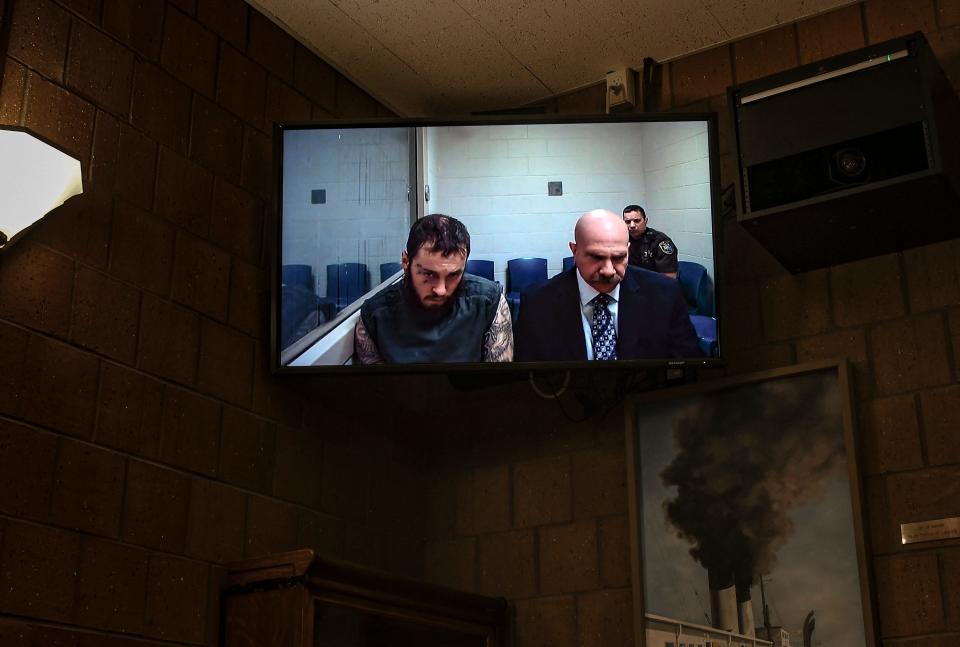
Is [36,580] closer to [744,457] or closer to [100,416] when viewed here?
[100,416]

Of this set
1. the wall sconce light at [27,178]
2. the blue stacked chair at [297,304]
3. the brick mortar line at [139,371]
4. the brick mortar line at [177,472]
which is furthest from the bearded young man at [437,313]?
the wall sconce light at [27,178]

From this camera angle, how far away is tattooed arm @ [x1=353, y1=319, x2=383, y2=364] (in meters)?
3.04

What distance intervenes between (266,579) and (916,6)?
7.65 feet

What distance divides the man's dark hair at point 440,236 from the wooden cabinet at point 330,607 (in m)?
0.86

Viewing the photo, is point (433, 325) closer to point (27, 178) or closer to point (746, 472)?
point (746, 472)

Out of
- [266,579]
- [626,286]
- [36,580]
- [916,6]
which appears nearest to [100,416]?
[36,580]

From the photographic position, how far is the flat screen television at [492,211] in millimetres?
3008

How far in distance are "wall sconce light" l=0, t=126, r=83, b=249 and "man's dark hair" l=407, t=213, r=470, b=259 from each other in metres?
0.94

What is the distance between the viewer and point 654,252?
9.90ft

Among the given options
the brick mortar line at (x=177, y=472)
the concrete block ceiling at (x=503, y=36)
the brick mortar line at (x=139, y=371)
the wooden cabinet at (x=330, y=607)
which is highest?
the concrete block ceiling at (x=503, y=36)

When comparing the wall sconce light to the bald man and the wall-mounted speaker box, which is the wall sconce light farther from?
the wall-mounted speaker box

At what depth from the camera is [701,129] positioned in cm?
308

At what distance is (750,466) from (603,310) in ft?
1.89

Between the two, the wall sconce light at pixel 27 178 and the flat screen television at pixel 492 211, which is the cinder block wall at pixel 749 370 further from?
the wall sconce light at pixel 27 178
